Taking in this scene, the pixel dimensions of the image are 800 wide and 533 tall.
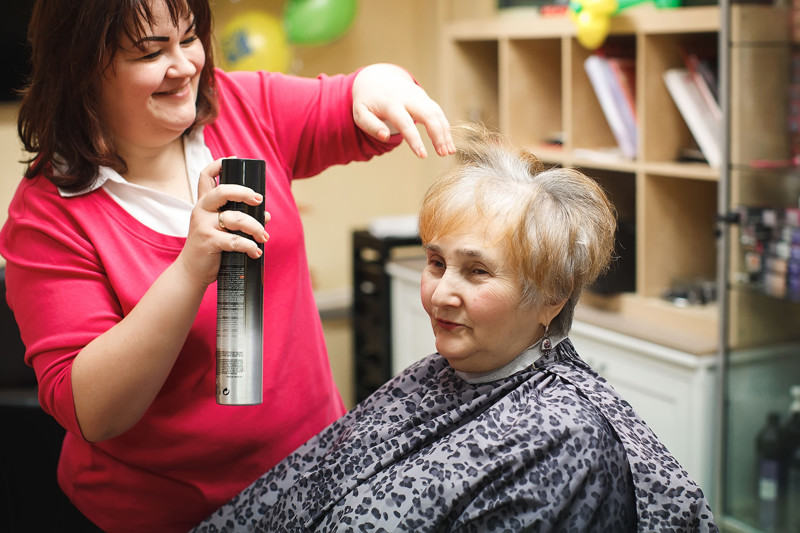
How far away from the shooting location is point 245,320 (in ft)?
3.42

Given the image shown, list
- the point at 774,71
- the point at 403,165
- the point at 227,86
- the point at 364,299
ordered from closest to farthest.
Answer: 1. the point at 227,86
2. the point at 774,71
3. the point at 364,299
4. the point at 403,165

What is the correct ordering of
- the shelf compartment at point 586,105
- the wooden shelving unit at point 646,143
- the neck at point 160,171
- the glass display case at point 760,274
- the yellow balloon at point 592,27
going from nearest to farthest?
the neck at point 160,171 → the glass display case at point 760,274 → the wooden shelving unit at point 646,143 → the yellow balloon at point 592,27 → the shelf compartment at point 586,105

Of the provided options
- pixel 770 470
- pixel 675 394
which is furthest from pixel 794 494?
pixel 675 394

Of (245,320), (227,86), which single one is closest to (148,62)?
(227,86)

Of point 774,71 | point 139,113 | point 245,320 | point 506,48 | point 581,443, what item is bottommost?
point 581,443

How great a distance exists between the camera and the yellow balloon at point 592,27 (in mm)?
2666

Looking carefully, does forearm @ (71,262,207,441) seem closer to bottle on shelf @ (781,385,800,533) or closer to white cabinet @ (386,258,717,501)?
white cabinet @ (386,258,717,501)

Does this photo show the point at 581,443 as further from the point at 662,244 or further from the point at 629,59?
the point at 629,59

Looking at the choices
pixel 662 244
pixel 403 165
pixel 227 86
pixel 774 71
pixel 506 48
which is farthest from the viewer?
pixel 403 165

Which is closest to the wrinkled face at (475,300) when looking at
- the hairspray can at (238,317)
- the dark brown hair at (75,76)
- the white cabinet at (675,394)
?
the hairspray can at (238,317)

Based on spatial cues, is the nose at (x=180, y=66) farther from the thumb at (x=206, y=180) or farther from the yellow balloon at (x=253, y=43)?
the yellow balloon at (x=253, y=43)

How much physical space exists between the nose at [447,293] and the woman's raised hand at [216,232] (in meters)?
0.25

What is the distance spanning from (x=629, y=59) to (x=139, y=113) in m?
2.08

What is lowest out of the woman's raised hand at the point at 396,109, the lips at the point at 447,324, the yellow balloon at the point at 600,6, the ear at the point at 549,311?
the lips at the point at 447,324
